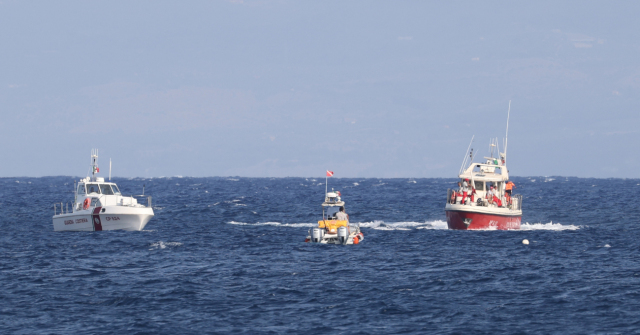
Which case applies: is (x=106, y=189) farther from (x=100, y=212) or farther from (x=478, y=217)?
(x=478, y=217)

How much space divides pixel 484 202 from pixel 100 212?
2435cm

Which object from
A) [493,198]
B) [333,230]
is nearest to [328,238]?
[333,230]

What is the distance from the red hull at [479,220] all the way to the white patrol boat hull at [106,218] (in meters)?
19.7

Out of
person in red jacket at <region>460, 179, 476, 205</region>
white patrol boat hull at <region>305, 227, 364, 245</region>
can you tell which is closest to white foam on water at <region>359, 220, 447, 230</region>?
person in red jacket at <region>460, 179, 476, 205</region>

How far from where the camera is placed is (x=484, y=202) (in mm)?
50688

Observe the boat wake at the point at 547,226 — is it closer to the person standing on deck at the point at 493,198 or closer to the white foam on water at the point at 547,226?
the white foam on water at the point at 547,226

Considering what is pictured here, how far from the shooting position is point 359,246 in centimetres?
4416

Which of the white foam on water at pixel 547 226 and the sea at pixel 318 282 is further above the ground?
the white foam on water at pixel 547 226

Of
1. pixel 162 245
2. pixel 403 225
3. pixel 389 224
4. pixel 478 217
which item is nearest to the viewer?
pixel 162 245

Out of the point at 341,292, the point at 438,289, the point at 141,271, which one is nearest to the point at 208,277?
the point at 141,271

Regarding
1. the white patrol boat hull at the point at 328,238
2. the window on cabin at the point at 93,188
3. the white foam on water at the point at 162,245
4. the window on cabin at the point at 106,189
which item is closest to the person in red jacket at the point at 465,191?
the white patrol boat hull at the point at 328,238

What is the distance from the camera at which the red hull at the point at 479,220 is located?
49.8 meters

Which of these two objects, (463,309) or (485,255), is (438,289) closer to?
(463,309)

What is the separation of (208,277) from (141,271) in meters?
3.54
